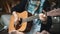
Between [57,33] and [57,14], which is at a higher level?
[57,14]

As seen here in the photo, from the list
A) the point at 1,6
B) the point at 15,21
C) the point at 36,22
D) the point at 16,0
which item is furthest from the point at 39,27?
the point at 1,6

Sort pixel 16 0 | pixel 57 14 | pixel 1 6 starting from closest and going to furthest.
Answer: pixel 57 14, pixel 16 0, pixel 1 6

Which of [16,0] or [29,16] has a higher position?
[16,0]

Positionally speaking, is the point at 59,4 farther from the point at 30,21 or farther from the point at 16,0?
the point at 16,0

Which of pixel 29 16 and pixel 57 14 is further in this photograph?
pixel 29 16

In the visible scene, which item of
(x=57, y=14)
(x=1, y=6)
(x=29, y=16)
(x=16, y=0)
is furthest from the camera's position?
(x=1, y=6)

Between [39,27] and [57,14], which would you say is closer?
[57,14]

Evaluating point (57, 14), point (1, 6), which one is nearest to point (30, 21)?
point (57, 14)

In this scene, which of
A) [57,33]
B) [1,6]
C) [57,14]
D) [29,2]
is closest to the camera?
[57,14]

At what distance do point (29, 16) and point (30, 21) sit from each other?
0.04 metres

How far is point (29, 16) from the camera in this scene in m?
1.25

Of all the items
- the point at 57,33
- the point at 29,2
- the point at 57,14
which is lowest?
the point at 57,33

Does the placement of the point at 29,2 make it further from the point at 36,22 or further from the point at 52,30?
the point at 52,30

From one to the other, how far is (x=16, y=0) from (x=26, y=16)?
1.87 feet
